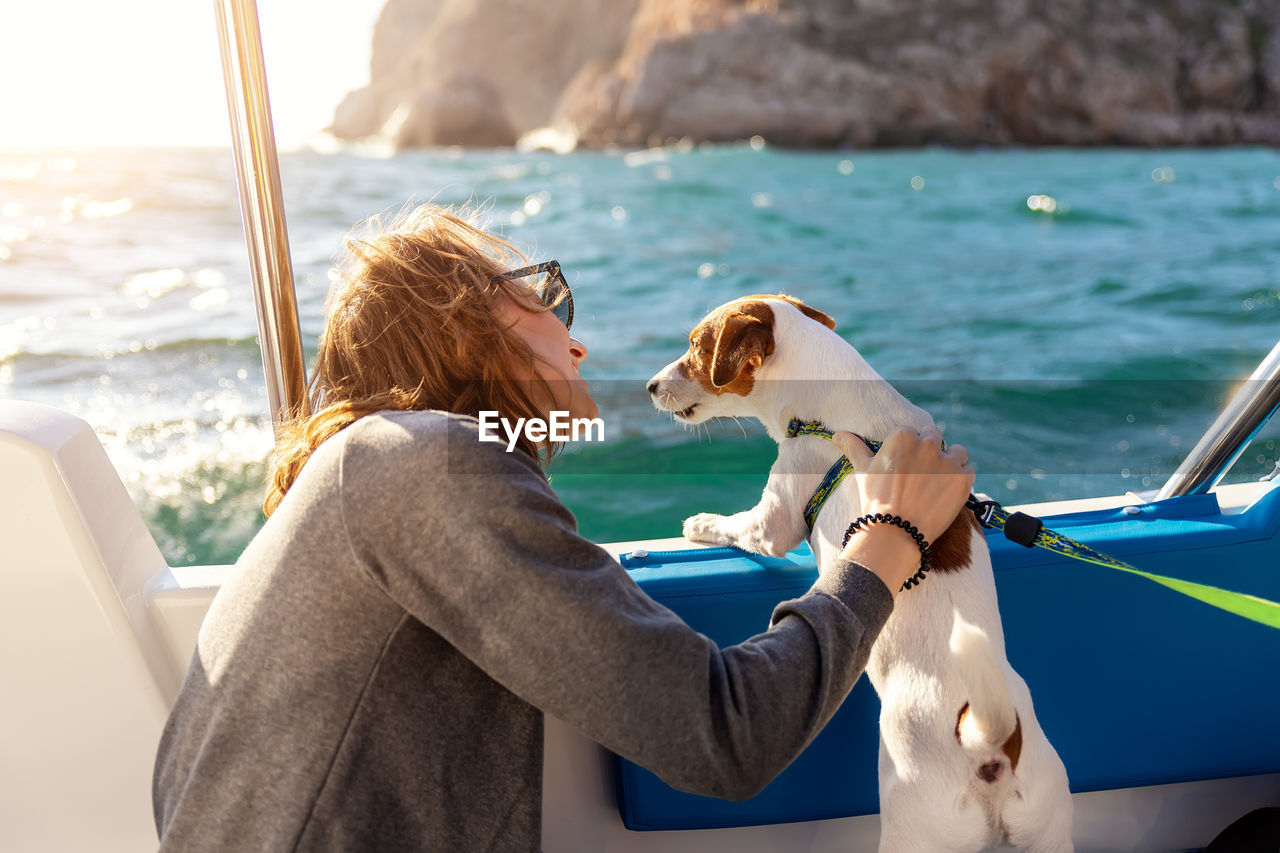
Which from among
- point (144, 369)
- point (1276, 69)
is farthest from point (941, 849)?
point (1276, 69)

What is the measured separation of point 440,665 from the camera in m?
0.79

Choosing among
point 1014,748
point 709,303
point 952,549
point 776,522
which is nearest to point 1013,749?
point 1014,748

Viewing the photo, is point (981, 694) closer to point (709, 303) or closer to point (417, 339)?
point (417, 339)

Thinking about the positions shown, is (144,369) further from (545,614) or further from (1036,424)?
(545,614)

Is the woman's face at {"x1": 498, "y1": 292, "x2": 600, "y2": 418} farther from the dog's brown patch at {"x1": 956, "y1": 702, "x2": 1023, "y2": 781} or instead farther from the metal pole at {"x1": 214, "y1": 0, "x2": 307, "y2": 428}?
the dog's brown patch at {"x1": 956, "y1": 702, "x2": 1023, "y2": 781}

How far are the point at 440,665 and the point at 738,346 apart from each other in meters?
0.89

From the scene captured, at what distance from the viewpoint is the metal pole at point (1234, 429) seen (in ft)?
4.57

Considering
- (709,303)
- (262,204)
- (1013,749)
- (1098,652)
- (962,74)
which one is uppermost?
(262,204)

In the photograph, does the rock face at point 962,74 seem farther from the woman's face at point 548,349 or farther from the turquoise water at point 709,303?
the woman's face at point 548,349

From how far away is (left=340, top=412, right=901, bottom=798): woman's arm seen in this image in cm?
70

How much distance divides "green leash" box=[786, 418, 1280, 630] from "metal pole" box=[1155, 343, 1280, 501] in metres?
0.29

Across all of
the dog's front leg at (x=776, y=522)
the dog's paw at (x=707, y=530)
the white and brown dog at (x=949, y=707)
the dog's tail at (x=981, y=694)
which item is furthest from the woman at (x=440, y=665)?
the dog's paw at (x=707, y=530)

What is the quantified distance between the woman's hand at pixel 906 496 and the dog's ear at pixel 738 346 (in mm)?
452

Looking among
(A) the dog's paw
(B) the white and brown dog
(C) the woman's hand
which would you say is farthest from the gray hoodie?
(A) the dog's paw
